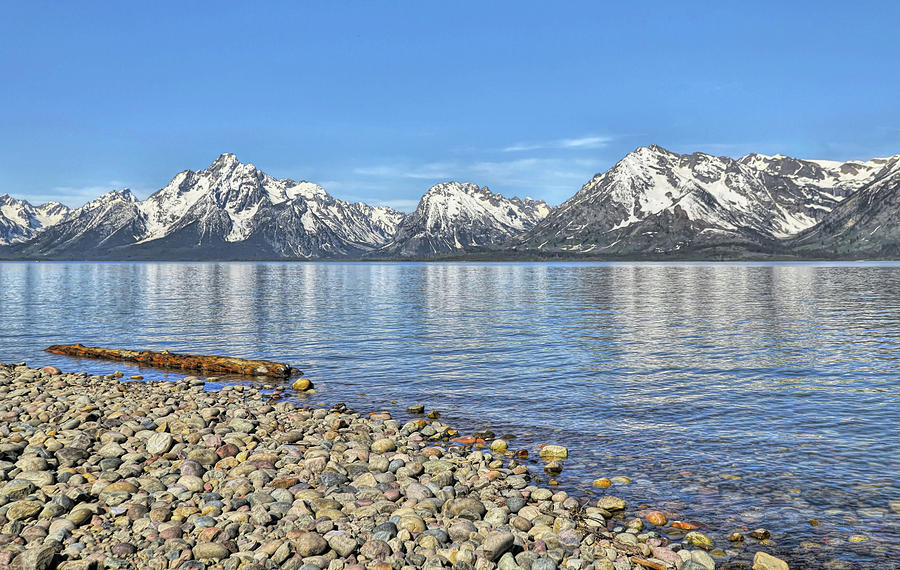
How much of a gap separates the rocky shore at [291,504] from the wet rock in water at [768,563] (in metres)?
0.04

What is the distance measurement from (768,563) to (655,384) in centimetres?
1911

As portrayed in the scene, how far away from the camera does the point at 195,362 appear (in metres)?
36.5

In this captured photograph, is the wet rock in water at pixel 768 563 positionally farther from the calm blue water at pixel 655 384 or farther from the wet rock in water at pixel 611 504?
the wet rock in water at pixel 611 504

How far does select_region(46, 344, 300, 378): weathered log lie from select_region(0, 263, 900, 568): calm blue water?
3.23 feet

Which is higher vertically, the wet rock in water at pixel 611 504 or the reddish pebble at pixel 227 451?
the reddish pebble at pixel 227 451

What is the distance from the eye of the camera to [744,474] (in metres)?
18.2

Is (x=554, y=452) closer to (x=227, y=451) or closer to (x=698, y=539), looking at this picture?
(x=698, y=539)

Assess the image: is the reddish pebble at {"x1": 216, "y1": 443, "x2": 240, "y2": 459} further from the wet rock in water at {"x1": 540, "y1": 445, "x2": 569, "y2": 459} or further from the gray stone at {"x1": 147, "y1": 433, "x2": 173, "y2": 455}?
the wet rock in water at {"x1": 540, "y1": 445, "x2": 569, "y2": 459}

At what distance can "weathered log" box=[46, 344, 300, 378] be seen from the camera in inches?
1347

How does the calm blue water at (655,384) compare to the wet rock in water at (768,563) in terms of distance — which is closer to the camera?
the wet rock in water at (768,563)

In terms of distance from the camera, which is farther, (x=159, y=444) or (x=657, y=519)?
(x=159, y=444)

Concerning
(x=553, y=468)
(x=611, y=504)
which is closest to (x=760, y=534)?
(x=611, y=504)

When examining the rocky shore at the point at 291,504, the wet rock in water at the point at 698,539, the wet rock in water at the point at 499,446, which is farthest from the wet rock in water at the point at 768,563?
the wet rock in water at the point at 499,446

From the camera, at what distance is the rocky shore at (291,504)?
41.8 ft
